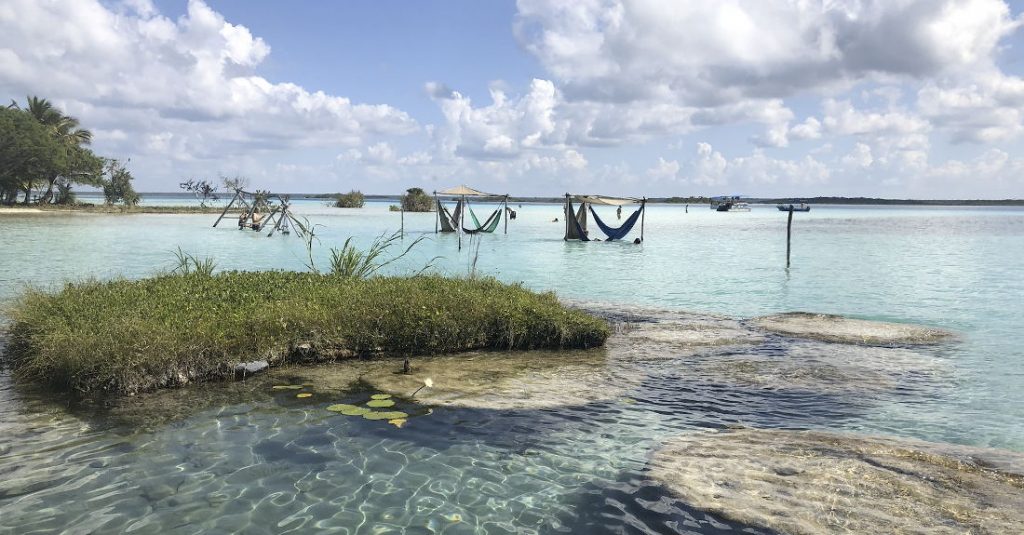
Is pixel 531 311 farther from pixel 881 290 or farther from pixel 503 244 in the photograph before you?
pixel 503 244

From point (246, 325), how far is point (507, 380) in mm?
3223

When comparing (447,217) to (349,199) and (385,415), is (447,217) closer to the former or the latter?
(385,415)

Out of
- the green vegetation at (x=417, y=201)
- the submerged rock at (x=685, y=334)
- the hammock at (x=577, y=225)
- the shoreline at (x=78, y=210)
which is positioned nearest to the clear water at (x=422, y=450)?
the submerged rock at (x=685, y=334)

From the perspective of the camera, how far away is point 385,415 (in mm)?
6262

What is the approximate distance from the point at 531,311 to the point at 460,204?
26924 mm

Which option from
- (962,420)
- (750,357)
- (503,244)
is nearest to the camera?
(962,420)

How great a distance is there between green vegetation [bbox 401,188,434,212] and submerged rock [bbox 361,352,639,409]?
66182 mm

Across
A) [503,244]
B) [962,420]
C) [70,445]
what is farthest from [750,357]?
[503,244]

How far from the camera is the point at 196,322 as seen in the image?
775 centimetres

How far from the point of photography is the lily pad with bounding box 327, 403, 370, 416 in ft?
20.7

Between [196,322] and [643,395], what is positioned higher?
[196,322]

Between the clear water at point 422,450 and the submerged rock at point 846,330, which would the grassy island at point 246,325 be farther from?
the submerged rock at point 846,330

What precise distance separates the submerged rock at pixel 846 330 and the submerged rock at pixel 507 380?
14.2 ft

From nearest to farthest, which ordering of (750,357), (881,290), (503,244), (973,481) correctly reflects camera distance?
1. (973,481)
2. (750,357)
3. (881,290)
4. (503,244)
